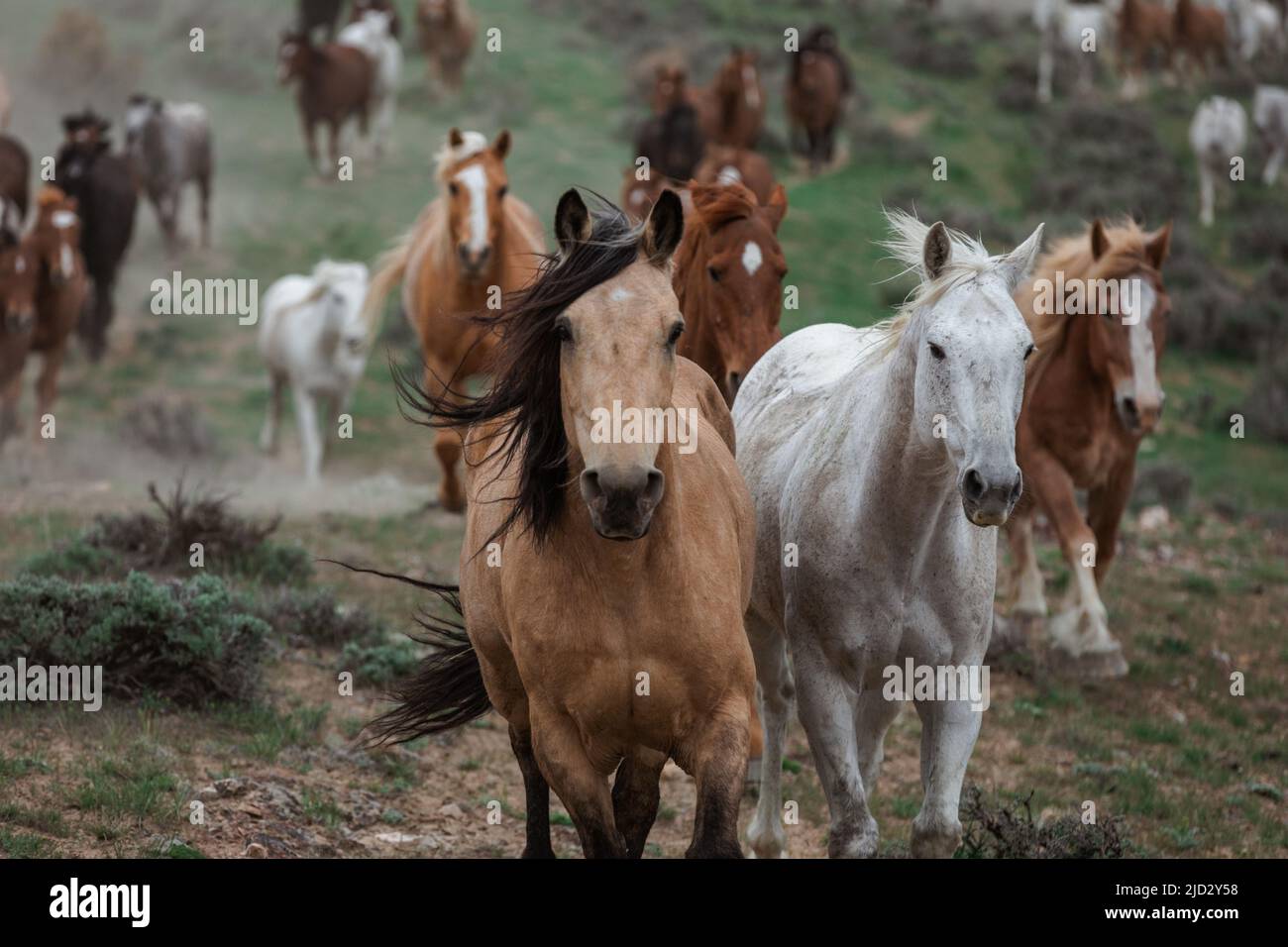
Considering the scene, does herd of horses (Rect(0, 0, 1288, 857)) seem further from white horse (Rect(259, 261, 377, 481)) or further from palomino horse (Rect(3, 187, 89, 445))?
palomino horse (Rect(3, 187, 89, 445))

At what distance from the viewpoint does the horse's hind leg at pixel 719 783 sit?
14.6 ft

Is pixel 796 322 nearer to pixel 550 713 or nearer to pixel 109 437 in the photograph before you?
pixel 109 437

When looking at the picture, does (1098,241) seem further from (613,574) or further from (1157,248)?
(613,574)

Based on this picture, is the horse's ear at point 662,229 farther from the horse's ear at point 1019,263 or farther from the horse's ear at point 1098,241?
the horse's ear at point 1098,241

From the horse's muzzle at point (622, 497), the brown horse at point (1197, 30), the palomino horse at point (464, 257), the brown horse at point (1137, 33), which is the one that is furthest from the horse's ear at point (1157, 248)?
the brown horse at point (1197, 30)

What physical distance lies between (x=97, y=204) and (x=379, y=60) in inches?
324

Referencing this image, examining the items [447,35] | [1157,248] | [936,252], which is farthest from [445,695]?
[447,35]

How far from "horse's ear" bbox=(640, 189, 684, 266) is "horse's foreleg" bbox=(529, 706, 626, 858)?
1396 millimetres

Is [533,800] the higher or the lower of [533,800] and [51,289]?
the lower

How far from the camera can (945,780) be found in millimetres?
5238

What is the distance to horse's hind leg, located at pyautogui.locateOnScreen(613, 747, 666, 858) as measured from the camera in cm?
491

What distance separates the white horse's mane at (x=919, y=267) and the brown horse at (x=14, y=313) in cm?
1094
